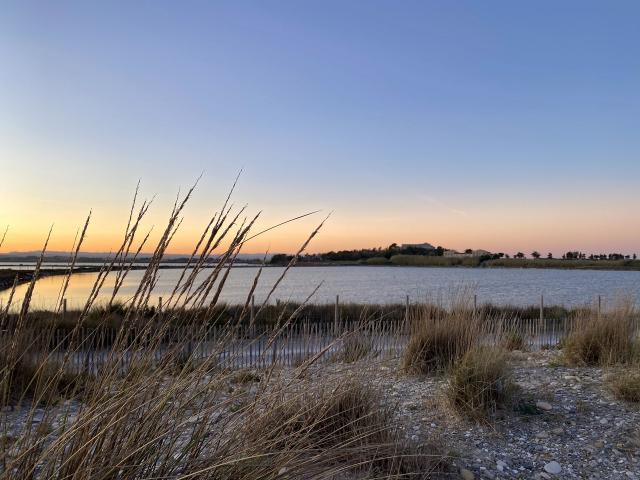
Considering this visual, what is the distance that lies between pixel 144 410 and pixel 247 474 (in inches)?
16.7

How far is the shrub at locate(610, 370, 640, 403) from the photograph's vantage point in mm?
5270

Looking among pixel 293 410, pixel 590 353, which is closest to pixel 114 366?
pixel 293 410

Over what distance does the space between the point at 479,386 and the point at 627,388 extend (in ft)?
5.49

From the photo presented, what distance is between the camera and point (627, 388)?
17.4 ft

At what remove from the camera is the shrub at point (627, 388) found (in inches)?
207

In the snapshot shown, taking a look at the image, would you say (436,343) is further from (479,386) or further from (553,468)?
(553,468)

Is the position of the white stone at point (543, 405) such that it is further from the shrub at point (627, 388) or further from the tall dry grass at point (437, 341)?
the tall dry grass at point (437, 341)

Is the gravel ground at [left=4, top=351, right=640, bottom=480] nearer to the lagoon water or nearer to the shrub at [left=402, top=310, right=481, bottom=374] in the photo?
the shrub at [left=402, top=310, right=481, bottom=374]

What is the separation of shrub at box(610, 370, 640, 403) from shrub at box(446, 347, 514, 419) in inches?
45.1

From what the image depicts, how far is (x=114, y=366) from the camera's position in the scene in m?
1.70

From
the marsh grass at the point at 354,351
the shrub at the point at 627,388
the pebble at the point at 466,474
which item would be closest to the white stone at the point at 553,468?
the pebble at the point at 466,474

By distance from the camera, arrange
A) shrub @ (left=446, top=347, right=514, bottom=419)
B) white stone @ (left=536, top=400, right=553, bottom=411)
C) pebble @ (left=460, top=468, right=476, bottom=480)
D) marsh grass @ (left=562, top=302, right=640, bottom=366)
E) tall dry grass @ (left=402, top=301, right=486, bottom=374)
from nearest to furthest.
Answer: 1. pebble @ (left=460, top=468, right=476, bottom=480)
2. shrub @ (left=446, top=347, right=514, bottom=419)
3. white stone @ (left=536, top=400, right=553, bottom=411)
4. tall dry grass @ (left=402, top=301, right=486, bottom=374)
5. marsh grass @ (left=562, top=302, right=640, bottom=366)

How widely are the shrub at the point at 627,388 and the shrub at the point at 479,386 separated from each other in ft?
3.76

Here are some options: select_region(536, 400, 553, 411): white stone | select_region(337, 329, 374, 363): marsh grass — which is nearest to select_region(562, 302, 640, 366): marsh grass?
select_region(536, 400, 553, 411): white stone
